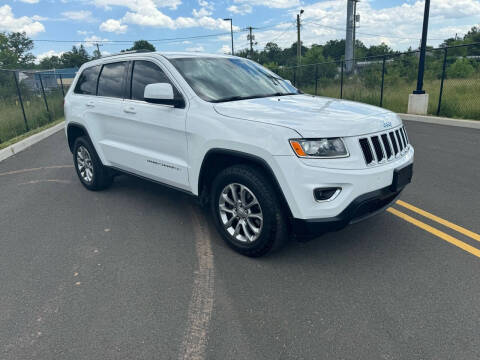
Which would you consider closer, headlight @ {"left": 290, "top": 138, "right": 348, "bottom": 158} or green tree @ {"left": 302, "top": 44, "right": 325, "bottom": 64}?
headlight @ {"left": 290, "top": 138, "right": 348, "bottom": 158}

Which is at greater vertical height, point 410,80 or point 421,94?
point 410,80

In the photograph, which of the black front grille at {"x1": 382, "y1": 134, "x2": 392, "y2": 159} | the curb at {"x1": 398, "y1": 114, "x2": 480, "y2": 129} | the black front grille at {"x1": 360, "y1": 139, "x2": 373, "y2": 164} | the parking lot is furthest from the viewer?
the curb at {"x1": 398, "y1": 114, "x2": 480, "y2": 129}

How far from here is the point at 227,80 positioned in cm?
418

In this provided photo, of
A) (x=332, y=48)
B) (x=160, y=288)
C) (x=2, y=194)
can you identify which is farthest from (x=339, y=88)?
(x=332, y=48)

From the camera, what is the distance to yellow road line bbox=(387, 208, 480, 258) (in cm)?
357

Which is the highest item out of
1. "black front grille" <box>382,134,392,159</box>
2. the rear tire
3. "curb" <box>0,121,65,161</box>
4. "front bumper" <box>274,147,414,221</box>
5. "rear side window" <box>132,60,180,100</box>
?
"rear side window" <box>132,60,180,100</box>

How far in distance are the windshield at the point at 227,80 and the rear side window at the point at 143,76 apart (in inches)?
8.7

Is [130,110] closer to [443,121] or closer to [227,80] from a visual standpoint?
[227,80]

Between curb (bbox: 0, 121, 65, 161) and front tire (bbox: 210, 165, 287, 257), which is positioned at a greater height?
front tire (bbox: 210, 165, 287, 257)

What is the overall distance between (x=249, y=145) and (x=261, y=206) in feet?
1.78

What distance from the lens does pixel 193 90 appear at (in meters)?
3.83

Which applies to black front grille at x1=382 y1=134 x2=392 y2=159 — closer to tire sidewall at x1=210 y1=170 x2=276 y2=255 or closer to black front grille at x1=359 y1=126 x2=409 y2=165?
black front grille at x1=359 y1=126 x2=409 y2=165

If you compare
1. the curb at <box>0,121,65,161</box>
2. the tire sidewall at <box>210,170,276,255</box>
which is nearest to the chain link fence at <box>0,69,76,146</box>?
the curb at <box>0,121,65,161</box>

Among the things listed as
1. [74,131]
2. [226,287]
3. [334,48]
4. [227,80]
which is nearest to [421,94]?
[227,80]
